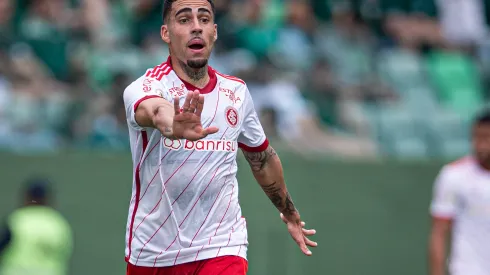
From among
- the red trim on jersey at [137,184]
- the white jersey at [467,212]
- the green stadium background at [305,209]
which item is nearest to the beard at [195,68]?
the red trim on jersey at [137,184]

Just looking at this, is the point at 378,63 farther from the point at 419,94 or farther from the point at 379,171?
the point at 379,171

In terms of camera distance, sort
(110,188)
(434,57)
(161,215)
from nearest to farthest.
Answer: (161,215) → (110,188) → (434,57)

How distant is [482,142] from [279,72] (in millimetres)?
4511

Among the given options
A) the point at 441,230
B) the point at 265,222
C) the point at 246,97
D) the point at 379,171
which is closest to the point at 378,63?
the point at 379,171

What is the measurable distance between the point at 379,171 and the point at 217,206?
316 inches

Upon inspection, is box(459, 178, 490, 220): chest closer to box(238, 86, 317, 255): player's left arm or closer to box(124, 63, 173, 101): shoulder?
box(238, 86, 317, 255): player's left arm

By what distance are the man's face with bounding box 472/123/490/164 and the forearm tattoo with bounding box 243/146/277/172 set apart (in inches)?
121

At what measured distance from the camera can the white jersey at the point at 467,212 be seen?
8.95 metres

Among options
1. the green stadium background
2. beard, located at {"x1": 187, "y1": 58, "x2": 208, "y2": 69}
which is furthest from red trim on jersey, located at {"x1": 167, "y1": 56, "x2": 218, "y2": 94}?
the green stadium background

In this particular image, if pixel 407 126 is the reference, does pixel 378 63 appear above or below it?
above

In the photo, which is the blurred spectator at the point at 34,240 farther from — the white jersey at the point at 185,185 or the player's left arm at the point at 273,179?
the white jersey at the point at 185,185

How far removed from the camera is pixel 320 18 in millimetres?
15359

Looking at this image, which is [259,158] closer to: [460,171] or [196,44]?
[196,44]

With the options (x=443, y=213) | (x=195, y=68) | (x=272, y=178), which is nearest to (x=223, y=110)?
(x=195, y=68)
